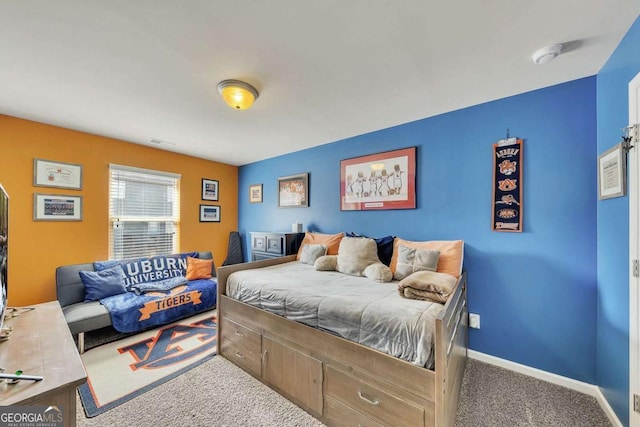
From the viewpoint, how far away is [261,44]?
155cm

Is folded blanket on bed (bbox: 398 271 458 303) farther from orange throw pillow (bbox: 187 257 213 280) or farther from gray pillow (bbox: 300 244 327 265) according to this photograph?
orange throw pillow (bbox: 187 257 213 280)

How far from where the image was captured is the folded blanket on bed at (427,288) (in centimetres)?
159

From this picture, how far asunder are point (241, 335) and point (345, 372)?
106 centimetres

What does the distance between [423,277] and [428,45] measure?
1513mm

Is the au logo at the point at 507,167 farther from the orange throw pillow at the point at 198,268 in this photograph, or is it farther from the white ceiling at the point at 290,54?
the orange throw pillow at the point at 198,268

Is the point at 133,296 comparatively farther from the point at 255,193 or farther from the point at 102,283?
the point at 255,193

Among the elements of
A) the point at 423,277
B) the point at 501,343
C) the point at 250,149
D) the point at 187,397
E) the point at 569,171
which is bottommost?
the point at 187,397

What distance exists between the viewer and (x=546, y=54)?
62.7 inches

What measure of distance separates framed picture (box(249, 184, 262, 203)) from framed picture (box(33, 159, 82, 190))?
2296mm

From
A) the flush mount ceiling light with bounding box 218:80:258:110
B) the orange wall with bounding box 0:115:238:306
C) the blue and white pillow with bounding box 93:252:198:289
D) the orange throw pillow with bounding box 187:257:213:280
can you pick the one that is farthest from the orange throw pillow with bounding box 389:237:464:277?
the orange wall with bounding box 0:115:238:306

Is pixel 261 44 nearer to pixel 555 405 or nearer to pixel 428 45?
pixel 428 45

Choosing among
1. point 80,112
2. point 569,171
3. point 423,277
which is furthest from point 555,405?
point 80,112

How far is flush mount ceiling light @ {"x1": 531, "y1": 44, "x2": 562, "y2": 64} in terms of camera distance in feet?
5.10

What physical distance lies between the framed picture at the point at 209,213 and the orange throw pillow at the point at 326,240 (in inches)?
77.7
